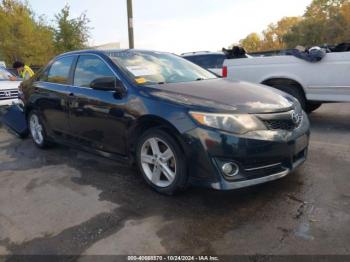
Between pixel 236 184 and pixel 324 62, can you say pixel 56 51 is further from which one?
pixel 236 184

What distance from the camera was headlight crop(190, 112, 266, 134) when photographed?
2.94 m

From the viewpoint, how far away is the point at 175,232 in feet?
9.02

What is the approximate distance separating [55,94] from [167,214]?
266 cm

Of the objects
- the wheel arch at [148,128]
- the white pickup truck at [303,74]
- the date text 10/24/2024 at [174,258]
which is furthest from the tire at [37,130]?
the white pickup truck at [303,74]

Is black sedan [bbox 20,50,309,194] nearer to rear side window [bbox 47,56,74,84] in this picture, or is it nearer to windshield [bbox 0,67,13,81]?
rear side window [bbox 47,56,74,84]

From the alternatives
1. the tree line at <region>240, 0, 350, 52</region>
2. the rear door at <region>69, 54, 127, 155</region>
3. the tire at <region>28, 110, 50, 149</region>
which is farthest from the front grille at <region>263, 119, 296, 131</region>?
the tree line at <region>240, 0, 350, 52</region>

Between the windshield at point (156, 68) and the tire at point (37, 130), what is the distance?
2.02 m

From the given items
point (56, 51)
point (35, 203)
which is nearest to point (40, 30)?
point (56, 51)

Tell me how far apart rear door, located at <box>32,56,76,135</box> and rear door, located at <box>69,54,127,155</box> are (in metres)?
0.21

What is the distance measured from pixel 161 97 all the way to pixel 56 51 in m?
21.9

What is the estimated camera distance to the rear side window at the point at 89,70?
3.98 meters

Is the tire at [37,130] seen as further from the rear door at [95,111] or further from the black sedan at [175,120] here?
the rear door at [95,111]

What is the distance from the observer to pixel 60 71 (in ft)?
15.8

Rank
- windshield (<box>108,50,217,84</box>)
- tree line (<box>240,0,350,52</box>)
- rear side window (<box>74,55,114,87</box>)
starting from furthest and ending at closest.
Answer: tree line (<box>240,0,350,52</box>) < rear side window (<box>74,55,114,87</box>) < windshield (<box>108,50,217,84</box>)
